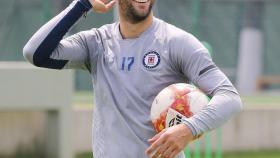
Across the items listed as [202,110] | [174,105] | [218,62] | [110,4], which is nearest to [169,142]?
[202,110]

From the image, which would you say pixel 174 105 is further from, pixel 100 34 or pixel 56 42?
pixel 56 42

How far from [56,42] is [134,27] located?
16.6 inches

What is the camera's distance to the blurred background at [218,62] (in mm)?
11281

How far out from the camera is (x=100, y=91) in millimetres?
4871

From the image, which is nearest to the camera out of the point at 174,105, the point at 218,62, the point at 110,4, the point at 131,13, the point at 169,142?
the point at 169,142

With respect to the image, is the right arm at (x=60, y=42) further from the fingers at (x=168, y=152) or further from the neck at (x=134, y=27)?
the fingers at (x=168, y=152)

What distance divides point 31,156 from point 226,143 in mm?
3444

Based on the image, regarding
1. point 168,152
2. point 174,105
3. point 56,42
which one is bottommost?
point 168,152

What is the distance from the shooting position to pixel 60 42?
Result: 495 cm

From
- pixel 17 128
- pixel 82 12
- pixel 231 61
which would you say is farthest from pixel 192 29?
pixel 82 12

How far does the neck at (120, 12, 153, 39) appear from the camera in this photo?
15.7ft

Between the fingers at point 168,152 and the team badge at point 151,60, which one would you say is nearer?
the fingers at point 168,152

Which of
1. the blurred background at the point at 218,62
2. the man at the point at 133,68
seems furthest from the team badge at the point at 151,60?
the blurred background at the point at 218,62

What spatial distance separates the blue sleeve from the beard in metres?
0.20
